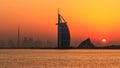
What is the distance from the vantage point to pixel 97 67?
99938 millimetres

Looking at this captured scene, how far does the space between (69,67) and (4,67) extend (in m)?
15.4

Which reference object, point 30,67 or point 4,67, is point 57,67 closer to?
point 30,67

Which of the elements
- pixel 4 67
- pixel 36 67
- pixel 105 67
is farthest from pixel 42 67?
pixel 105 67

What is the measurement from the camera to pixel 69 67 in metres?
99.0

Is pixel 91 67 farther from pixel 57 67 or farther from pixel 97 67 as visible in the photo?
pixel 57 67

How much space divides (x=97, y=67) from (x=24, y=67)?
17506 millimetres

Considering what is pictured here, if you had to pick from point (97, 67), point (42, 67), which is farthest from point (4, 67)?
point (97, 67)

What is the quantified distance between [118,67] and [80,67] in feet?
29.6

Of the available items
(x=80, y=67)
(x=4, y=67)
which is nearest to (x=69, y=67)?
(x=80, y=67)

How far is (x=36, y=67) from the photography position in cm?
9894

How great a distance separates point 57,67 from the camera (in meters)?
99.3

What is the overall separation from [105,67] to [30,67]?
1796 cm

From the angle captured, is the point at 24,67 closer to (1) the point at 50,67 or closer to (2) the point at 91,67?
(1) the point at 50,67

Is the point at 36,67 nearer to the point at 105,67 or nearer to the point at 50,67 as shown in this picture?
the point at 50,67
